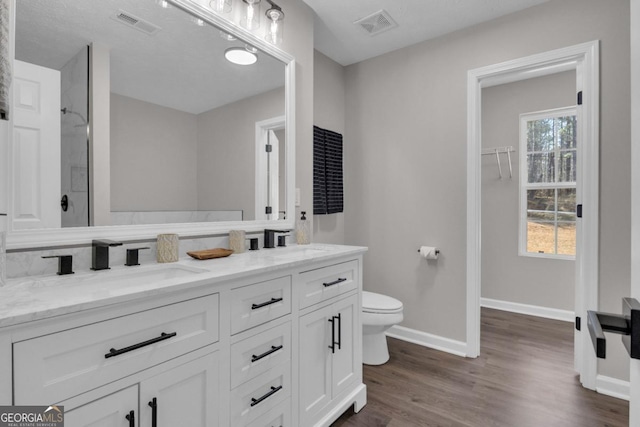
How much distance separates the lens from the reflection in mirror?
1.27 metres

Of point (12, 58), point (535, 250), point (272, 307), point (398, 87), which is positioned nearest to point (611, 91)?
point (398, 87)

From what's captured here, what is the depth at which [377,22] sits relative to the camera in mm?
2545

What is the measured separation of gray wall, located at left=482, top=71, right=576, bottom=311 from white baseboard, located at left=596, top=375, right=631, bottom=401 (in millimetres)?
1505

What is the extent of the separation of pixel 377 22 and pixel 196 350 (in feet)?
8.54

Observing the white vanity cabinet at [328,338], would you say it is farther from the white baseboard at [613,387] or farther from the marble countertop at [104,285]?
the white baseboard at [613,387]

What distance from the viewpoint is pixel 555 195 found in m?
3.57

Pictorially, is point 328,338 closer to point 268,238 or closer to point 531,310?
point 268,238

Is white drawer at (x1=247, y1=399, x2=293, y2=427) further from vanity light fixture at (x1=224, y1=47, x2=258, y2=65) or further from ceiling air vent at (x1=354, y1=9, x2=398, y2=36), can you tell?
ceiling air vent at (x1=354, y1=9, x2=398, y2=36)

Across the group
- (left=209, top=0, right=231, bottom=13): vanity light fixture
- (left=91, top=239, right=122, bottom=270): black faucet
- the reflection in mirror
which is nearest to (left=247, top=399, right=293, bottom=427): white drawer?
(left=91, top=239, right=122, bottom=270): black faucet

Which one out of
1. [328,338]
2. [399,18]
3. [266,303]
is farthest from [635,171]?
[399,18]

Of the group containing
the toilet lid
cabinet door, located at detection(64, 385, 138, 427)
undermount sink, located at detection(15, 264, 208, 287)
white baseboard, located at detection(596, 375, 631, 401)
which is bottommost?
white baseboard, located at detection(596, 375, 631, 401)

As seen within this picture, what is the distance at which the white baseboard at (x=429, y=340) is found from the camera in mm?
2639

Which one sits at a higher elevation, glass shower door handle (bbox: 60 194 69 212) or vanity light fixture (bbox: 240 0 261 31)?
vanity light fixture (bbox: 240 0 261 31)

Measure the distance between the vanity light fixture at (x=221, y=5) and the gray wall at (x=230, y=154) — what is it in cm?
48
